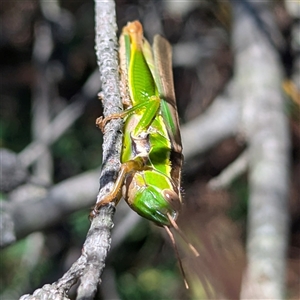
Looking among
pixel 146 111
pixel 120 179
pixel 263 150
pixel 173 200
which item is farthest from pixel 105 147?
pixel 263 150

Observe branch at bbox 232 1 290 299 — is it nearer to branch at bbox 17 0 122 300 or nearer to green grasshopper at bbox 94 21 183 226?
green grasshopper at bbox 94 21 183 226

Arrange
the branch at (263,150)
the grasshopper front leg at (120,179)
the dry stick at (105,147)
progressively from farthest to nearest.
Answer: the branch at (263,150) < the grasshopper front leg at (120,179) < the dry stick at (105,147)

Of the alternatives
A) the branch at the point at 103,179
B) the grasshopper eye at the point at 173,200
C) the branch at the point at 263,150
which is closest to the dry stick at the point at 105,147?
the branch at the point at 103,179

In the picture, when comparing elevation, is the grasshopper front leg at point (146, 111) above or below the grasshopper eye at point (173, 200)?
above

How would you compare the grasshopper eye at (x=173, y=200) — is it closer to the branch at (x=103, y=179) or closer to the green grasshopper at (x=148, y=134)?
the green grasshopper at (x=148, y=134)

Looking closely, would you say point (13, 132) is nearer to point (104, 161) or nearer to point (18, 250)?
point (18, 250)

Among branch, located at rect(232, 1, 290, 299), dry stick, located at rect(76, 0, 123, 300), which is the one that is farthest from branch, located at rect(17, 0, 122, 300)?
branch, located at rect(232, 1, 290, 299)

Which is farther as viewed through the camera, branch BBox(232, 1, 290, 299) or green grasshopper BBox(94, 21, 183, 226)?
branch BBox(232, 1, 290, 299)
